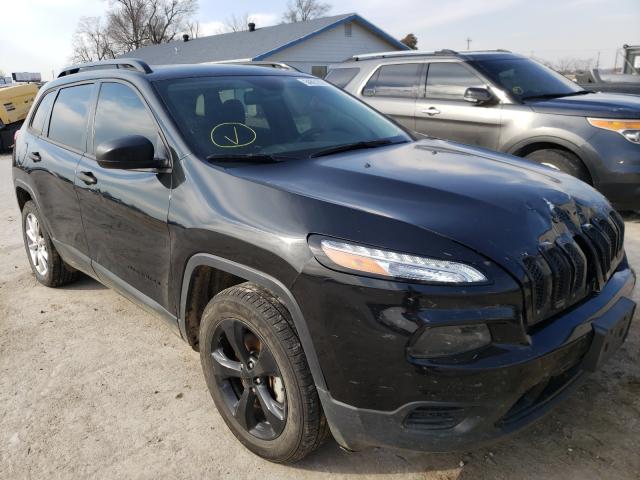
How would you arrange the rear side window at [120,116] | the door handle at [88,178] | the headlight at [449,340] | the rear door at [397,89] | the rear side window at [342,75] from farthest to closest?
the rear side window at [342,75] < the rear door at [397,89] < the door handle at [88,178] < the rear side window at [120,116] < the headlight at [449,340]

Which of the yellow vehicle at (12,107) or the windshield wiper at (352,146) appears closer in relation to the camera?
the windshield wiper at (352,146)

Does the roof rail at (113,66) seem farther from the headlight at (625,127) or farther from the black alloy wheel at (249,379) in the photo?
the headlight at (625,127)

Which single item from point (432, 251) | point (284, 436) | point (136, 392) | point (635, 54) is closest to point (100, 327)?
point (136, 392)

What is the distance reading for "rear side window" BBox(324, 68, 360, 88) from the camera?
743 centimetres

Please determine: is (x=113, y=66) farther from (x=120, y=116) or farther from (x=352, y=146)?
(x=352, y=146)

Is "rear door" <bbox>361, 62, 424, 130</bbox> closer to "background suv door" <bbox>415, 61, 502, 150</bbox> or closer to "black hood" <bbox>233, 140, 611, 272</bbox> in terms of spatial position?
"background suv door" <bbox>415, 61, 502, 150</bbox>

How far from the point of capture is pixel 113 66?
11.6 ft

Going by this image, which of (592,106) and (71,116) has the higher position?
(71,116)

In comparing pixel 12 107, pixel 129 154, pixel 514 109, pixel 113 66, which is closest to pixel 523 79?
pixel 514 109

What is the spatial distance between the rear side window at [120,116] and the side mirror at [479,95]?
399cm

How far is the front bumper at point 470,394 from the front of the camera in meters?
1.81

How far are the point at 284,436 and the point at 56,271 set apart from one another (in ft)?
9.67

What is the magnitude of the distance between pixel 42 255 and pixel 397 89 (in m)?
4.52

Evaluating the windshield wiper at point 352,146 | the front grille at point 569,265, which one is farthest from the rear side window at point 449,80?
the front grille at point 569,265
